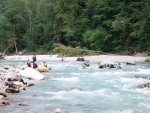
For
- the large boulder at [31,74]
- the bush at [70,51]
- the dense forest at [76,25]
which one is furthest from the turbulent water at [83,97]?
the dense forest at [76,25]

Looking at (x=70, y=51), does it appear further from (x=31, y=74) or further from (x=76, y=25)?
(x=31, y=74)

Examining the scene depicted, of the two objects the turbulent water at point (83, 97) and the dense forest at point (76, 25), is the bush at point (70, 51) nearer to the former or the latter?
the dense forest at point (76, 25)

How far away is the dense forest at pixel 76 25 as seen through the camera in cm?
4306

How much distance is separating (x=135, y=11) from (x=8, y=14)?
109ft

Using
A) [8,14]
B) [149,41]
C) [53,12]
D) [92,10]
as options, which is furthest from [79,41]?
[8,14]

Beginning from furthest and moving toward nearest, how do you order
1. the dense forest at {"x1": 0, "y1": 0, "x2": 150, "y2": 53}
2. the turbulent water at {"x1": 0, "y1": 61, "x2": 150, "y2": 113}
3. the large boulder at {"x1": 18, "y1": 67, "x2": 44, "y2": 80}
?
the dense forest at {"x1": 0, "y1": 0, "x2": 150, "y2": 53}
the large boulder at {"x1": 18, "y1": 67, "x2": 44, "y2": 80}
the turbulent water at {"x1": 0, "y1": 61, "x2": 150, "y2": 113}

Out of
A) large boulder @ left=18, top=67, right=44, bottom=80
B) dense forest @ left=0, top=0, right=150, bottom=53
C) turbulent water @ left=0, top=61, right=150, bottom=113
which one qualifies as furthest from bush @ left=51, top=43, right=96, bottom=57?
turbulent water @ left=0, top=61, right=150, bottom=113

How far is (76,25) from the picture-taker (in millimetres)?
55062

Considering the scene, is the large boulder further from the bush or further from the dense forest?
the dense forest

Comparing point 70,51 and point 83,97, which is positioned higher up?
point 70,51

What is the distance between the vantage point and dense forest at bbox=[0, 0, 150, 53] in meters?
43.1

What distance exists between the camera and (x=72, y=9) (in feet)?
183

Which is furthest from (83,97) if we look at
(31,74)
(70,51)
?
(70,51)

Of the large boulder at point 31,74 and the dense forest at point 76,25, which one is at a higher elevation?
the dense forest at point 76,25
